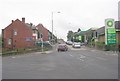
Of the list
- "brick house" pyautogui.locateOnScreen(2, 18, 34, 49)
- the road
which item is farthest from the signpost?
the road

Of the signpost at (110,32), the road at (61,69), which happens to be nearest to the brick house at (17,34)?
the signpost at (110,32)

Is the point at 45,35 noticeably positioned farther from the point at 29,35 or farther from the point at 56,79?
the point at 56,79

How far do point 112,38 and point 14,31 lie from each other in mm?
35609

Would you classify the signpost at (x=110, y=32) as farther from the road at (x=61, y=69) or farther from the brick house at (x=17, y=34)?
the road at (x=61, y=69)

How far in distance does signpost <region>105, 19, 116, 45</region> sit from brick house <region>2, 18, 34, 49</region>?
30.4m

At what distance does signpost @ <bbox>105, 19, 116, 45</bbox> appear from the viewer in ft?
202

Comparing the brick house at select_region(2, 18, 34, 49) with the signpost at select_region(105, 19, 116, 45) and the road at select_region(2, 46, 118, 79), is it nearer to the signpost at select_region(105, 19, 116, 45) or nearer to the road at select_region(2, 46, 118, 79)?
the signpost at select_region(105, 19, 116, 45)

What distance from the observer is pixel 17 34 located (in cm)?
8881

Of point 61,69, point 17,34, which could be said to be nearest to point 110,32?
point 17,34

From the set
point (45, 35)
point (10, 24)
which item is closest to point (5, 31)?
point (10, 24)

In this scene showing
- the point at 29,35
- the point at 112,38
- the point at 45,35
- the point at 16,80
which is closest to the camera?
the point at 16,80

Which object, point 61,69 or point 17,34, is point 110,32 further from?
point 61,69

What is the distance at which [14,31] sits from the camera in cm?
8862

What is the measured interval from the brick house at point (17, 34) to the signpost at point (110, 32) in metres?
30.4
